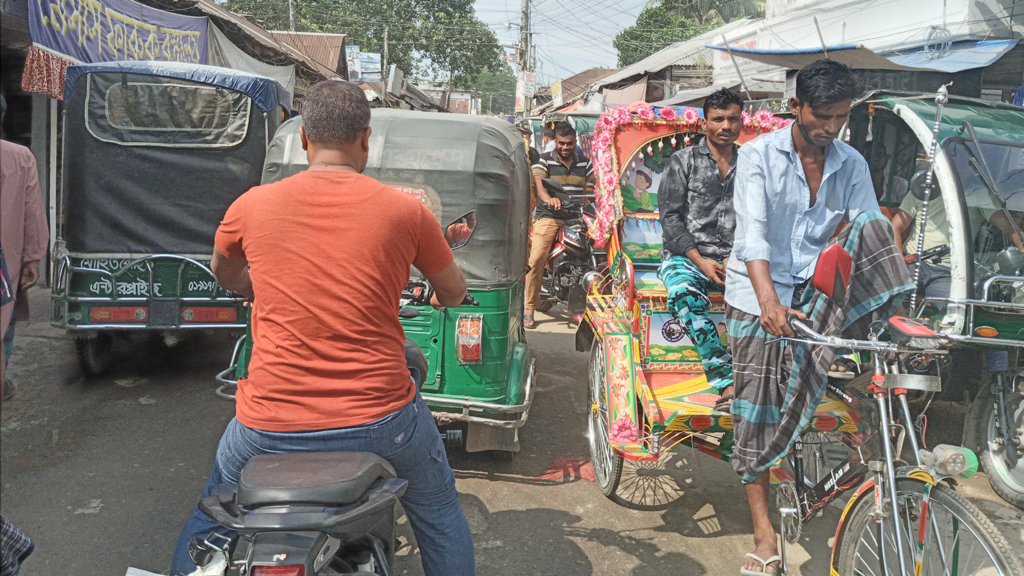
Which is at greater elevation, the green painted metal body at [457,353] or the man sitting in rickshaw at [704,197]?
the man sitting in rickshaw at [704,197]

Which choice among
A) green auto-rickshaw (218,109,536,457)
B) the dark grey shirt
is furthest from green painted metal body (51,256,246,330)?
the dark grey shirt

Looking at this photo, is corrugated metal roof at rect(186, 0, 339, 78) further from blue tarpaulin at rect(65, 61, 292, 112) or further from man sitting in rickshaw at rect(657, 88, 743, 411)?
man sitting in rickshaw at rect(657, 88, 743, 411)

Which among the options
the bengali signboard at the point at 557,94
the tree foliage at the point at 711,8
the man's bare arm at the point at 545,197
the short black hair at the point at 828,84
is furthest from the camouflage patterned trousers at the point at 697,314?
the tree foliage at the point at 711,8

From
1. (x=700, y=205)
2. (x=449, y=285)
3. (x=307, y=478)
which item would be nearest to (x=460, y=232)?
(x=449, y=285)

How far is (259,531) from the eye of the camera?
5.71 ft

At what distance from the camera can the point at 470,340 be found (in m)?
Result: 3.96

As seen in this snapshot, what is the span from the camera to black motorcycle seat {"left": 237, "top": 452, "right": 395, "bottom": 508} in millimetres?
1763

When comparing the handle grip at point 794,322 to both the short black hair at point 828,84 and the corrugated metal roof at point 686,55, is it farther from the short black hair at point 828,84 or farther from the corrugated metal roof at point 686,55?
the corrugated metal roof at point 686,55

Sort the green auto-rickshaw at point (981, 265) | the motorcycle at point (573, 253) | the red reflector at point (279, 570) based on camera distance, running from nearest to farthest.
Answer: the red reflector at point (279, 570), the green auto-rickshaw at point (981, 265), the motorcycle at point (573, 253)

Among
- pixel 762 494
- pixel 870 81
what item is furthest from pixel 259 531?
pixel 870 81

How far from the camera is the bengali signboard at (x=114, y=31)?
6.59 metres

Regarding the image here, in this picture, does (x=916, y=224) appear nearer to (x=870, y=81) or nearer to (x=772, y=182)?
(x=772, y=182)

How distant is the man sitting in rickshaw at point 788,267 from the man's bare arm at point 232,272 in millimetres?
1819

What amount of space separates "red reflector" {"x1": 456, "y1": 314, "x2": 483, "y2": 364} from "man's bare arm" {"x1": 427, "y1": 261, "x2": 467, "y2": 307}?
5.39ft
